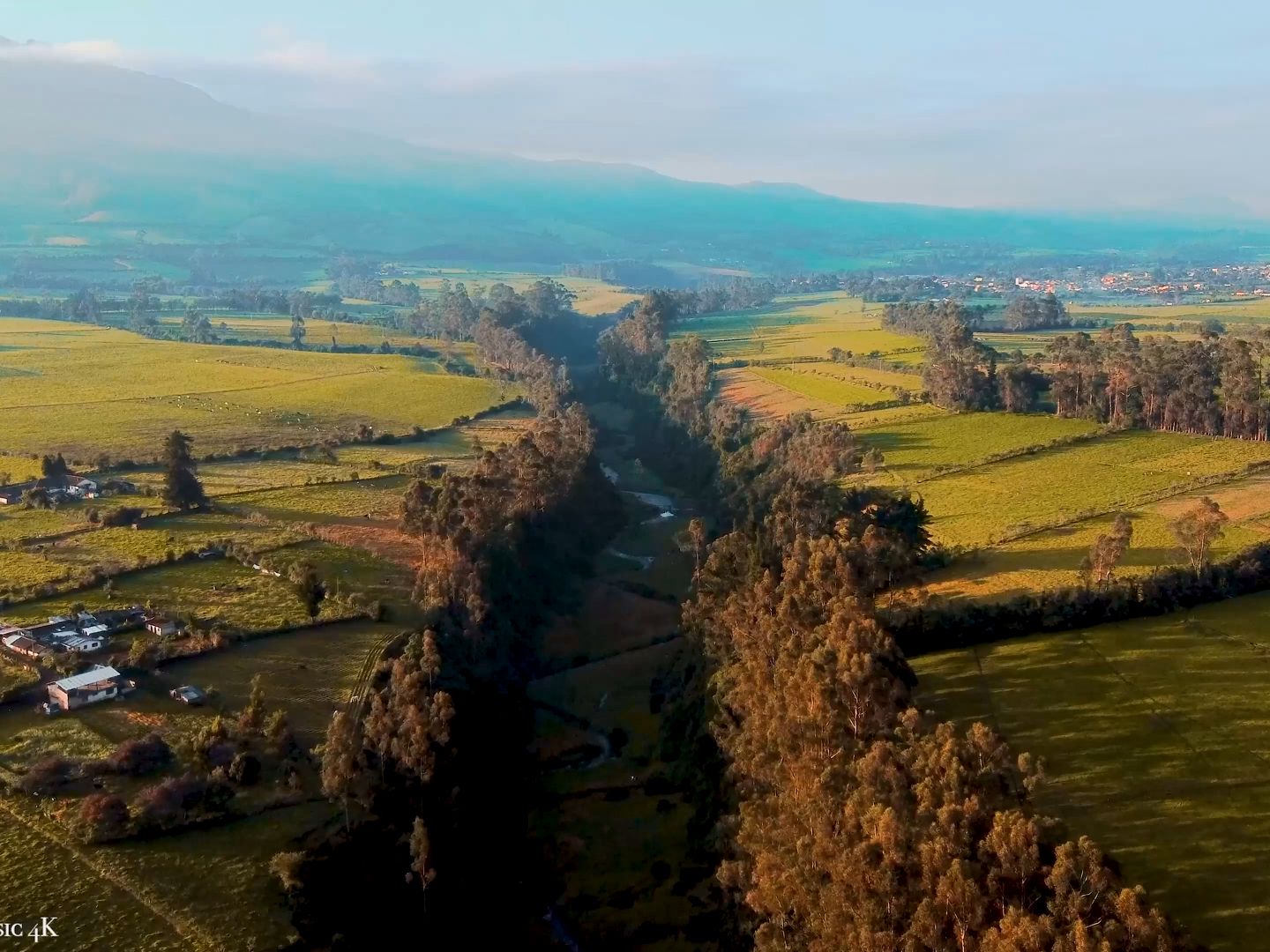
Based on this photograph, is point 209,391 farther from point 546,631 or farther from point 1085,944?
point 1085,944

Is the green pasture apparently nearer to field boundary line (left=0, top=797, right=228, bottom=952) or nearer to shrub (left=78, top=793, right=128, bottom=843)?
shrub (left=78, top=793, right=128, bottom=843)

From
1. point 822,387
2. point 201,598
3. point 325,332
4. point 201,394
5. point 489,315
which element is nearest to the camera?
point 201,598

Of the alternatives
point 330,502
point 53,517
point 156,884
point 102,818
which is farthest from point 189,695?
point 53,517

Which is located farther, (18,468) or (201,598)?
(18,468)

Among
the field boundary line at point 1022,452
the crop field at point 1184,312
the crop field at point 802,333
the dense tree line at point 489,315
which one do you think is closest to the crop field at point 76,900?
the field boundary line at point 1022,452

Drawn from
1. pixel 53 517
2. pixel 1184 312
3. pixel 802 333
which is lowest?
pixel 53 517

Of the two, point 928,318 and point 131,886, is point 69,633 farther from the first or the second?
point 928,318

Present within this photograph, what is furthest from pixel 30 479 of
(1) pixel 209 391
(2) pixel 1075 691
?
(2) pixel 1075 691
